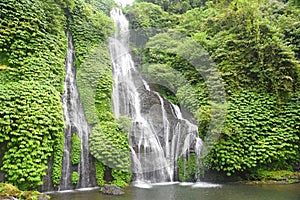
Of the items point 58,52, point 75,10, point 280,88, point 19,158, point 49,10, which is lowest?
point 19,158

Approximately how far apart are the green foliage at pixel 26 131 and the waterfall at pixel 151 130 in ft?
10.6

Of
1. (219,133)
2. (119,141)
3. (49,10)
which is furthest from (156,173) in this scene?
(49,10)

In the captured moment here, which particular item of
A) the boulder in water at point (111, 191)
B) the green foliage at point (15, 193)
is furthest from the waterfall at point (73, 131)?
the green foliage at point (15, 193)

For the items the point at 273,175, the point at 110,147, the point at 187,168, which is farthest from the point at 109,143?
the point at 273,175

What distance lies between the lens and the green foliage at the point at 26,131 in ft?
24.2

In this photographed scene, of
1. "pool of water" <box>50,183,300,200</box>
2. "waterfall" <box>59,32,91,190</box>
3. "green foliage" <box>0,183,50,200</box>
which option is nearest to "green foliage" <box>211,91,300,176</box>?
"pool of water" <box>50,183,300,200</box>

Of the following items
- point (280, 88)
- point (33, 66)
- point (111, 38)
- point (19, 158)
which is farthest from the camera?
point (111, 38)

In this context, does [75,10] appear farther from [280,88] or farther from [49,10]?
[280,88]

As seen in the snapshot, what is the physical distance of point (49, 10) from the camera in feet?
37.3

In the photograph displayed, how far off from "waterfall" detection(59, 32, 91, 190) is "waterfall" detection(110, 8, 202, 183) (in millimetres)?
1759

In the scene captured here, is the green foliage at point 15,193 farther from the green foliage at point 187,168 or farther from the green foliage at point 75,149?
the green foliage at point 187,168

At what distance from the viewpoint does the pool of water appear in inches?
285

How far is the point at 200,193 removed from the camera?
309 inches

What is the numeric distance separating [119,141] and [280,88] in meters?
7.14
